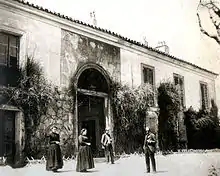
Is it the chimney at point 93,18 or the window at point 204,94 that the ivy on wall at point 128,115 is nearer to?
the chimney at point 93,18

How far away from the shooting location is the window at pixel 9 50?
8.72 ft

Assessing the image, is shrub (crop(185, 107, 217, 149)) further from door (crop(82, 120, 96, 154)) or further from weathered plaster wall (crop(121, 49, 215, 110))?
door (crop(82, 120, 96, 154))

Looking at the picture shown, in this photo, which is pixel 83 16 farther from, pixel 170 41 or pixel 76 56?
pixel 170 41

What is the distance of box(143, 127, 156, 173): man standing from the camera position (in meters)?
3.60

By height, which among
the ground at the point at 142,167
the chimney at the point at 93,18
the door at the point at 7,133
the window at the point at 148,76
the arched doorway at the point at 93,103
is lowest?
the ground at the point at 142,167

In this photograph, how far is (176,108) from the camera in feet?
13.4

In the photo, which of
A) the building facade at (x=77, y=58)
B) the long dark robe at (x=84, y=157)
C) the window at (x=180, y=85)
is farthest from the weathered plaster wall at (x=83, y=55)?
the window at (x=180, y=85)

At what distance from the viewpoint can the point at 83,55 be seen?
10.5 ft

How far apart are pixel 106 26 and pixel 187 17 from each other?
1.29m

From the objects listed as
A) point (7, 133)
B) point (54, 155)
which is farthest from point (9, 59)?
point (54, 155)

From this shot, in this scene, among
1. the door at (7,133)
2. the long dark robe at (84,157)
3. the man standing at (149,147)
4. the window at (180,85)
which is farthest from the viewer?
the window at (180,85)

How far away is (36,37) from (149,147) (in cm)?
153

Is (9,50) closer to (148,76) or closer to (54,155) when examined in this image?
(54,155)

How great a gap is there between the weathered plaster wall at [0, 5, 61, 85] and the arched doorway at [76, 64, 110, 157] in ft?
0.87
